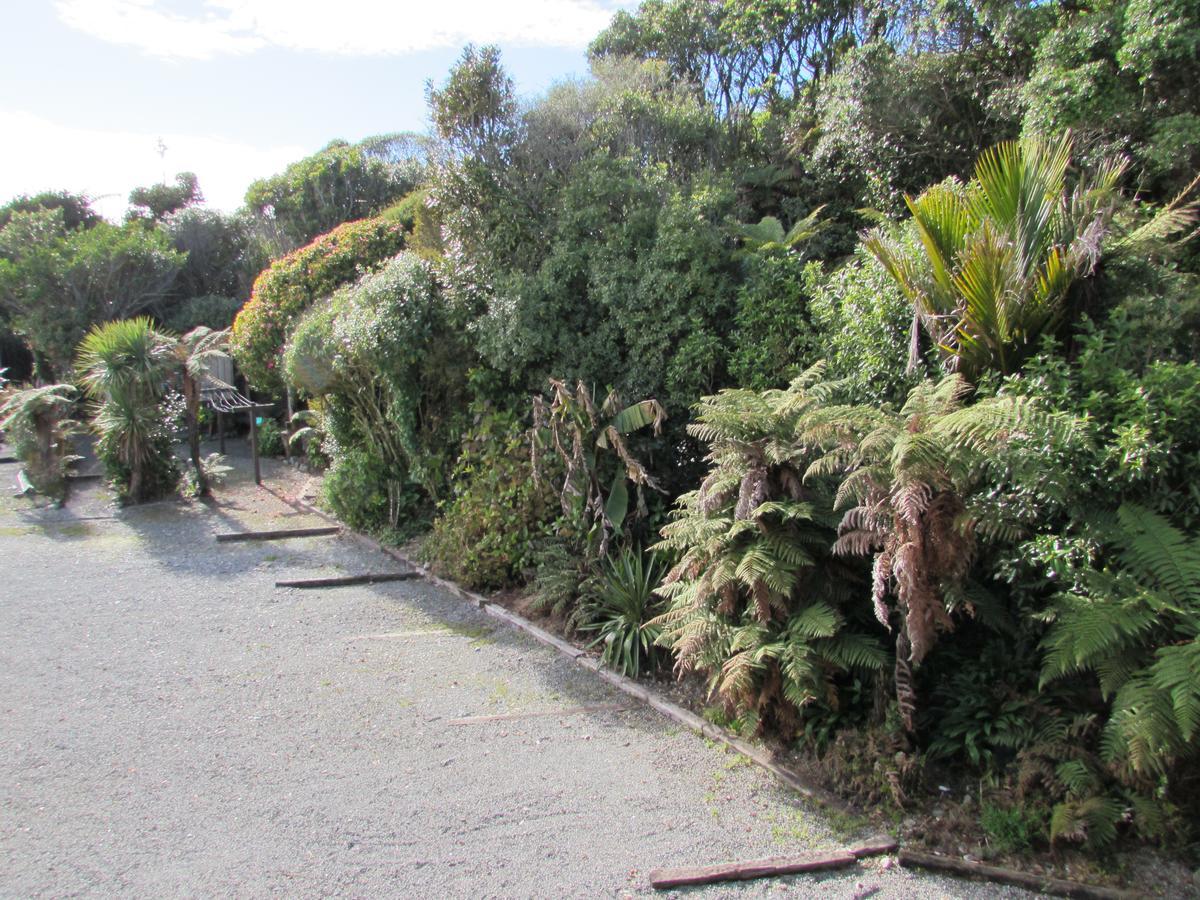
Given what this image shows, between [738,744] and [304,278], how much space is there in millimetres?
11974

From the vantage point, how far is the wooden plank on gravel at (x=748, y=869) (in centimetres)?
378

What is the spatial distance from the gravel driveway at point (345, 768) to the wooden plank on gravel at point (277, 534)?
99.6 inches

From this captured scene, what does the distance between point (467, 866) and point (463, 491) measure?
4.95 meters

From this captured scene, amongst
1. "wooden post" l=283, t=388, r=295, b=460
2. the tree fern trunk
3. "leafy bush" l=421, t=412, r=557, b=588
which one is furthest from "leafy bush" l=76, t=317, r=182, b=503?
the tree fern trunk

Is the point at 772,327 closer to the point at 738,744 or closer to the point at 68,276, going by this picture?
the point at 738,744

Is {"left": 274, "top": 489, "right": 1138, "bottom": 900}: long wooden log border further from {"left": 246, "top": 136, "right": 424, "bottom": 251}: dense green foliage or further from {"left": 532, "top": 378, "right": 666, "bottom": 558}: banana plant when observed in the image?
{"left": 246, "top": 136, "right": 424, "bottom": 251}: dense green foliage

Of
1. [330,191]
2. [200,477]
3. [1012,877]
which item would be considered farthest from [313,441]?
[1012,877]

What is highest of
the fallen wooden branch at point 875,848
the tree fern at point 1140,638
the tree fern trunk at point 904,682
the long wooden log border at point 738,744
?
the tree fern at point 1140,638

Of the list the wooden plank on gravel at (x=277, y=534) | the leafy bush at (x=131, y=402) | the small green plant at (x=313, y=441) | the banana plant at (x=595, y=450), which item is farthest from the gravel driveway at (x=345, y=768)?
the small green plant at (x=313, y=441)

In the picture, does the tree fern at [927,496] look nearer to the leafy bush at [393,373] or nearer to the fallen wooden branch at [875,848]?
the fallen wooden branch at [875,848]

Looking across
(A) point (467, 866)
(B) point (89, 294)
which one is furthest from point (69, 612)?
(B) point (89, 294)

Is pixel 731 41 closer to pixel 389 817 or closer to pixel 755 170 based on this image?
pixel 755 170

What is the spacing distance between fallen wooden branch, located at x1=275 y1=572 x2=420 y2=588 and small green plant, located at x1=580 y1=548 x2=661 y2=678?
2803 mm

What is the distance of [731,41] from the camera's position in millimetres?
14016
